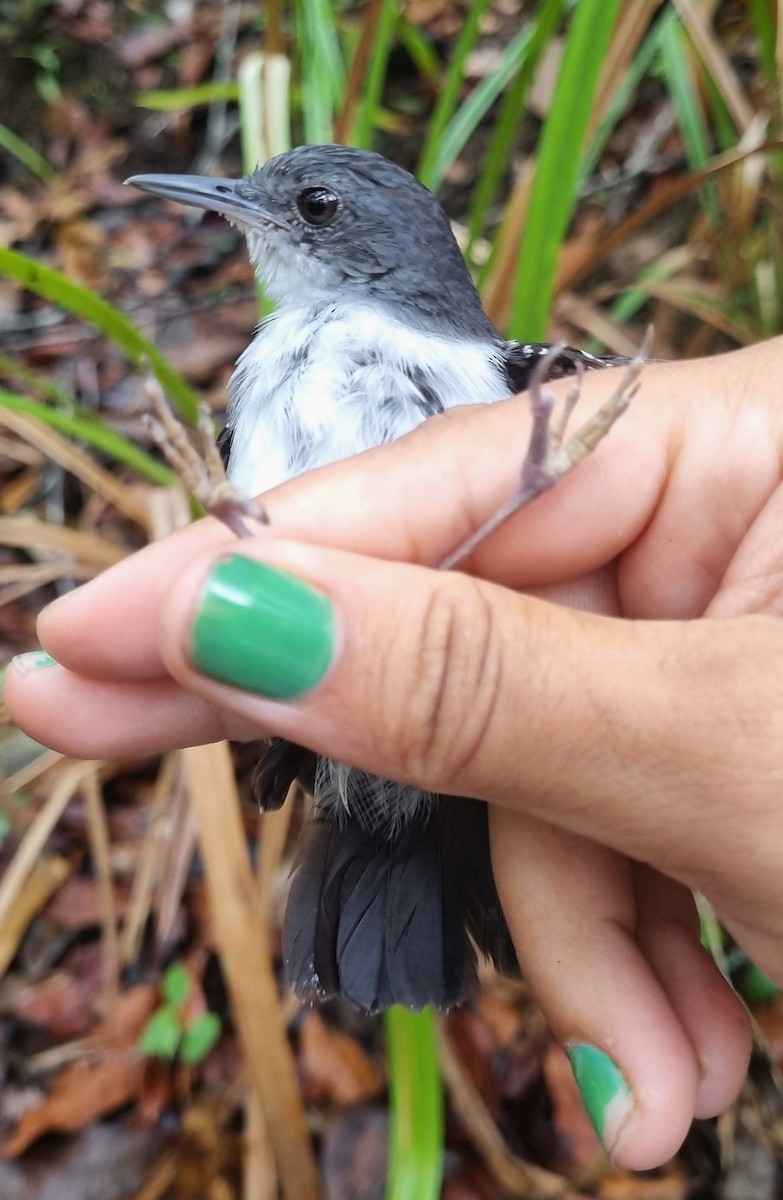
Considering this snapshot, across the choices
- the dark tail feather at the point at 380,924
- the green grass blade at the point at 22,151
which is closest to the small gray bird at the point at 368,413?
the dark tail feather at the point at 380,924

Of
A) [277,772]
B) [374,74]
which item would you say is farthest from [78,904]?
[374,74]

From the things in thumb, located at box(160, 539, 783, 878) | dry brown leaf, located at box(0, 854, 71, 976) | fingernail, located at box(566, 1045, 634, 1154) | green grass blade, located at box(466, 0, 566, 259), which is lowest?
dry brown leaf, located at box(0, 854, 71, 976)

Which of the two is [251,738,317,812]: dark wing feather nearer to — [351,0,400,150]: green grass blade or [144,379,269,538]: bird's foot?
[144,379,269,538]: bird's foot

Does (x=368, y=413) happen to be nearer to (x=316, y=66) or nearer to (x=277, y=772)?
(x=277, y=772)

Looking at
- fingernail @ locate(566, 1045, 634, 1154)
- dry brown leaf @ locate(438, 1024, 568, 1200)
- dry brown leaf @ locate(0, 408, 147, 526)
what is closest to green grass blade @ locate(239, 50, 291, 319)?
→ dry brown leaf @ locate(0, 408, 147, 526)

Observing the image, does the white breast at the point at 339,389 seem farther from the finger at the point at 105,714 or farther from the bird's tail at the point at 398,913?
the bird's tail at the point at 398,913

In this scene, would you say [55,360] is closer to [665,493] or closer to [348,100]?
[348,100]

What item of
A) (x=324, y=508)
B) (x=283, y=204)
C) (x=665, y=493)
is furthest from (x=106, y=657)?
(x=283, y=204)
